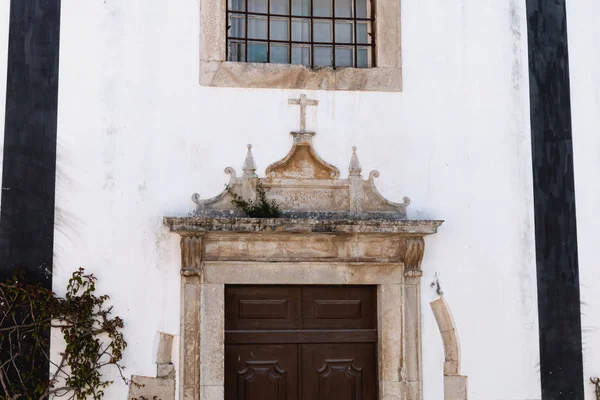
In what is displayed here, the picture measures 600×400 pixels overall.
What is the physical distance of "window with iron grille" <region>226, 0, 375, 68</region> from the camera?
6.18 meters

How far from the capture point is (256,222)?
5.67 m

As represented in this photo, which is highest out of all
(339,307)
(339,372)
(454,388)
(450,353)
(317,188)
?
(317,188)

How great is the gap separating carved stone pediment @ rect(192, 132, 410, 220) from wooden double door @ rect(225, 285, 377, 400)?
0.53 meters

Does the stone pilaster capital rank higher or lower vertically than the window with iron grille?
lower

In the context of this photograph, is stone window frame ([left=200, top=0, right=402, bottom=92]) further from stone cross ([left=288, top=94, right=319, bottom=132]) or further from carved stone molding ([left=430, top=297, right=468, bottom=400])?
carved stone molding ([left=430, top=297, right=468, bottom=400])

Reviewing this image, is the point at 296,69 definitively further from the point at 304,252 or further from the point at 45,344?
the point at 45,344

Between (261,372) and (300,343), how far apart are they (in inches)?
12.7

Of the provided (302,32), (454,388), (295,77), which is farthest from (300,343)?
(302,32)

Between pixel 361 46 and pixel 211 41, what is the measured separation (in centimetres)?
110

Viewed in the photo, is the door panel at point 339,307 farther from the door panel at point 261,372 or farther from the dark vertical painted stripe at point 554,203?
the dark vertical painted stripe at point 554,203

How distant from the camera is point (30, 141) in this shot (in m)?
5.68

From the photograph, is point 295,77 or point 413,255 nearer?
point 413,255

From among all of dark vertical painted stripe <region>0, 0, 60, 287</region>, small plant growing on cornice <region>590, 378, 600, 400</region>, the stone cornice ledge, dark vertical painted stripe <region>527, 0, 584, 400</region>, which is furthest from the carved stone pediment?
small plant growing on cornice <region>590, 378, 600, 400</region>

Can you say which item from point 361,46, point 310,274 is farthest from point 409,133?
point 310,274
